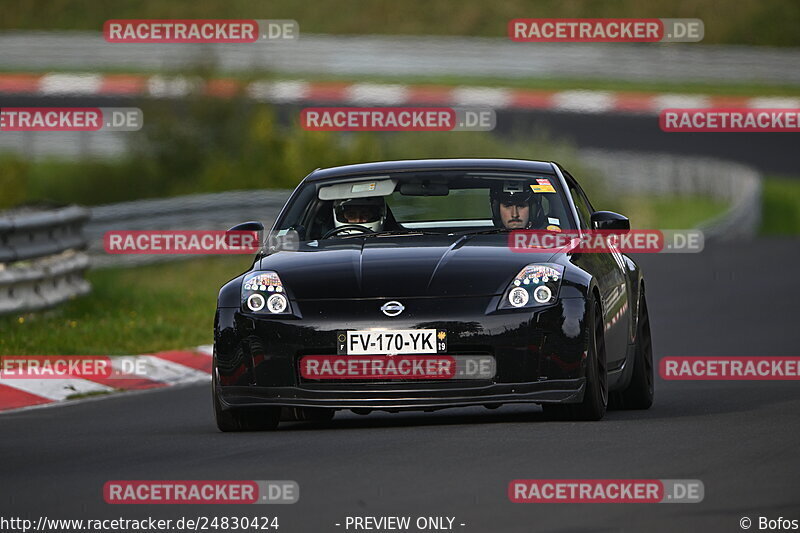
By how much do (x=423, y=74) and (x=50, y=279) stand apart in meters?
31.0

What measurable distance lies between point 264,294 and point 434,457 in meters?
1.57

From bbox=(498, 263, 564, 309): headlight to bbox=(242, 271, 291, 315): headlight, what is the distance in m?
1.04

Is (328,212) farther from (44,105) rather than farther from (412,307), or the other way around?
(44,105)

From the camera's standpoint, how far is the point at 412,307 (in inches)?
344

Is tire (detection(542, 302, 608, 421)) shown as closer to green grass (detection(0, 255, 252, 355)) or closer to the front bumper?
the front bumper

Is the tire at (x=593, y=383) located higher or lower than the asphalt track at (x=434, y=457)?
higher

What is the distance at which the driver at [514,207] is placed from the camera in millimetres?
9898

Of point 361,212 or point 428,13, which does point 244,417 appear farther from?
point 428,13

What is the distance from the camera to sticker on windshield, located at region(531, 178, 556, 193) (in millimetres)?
10037
